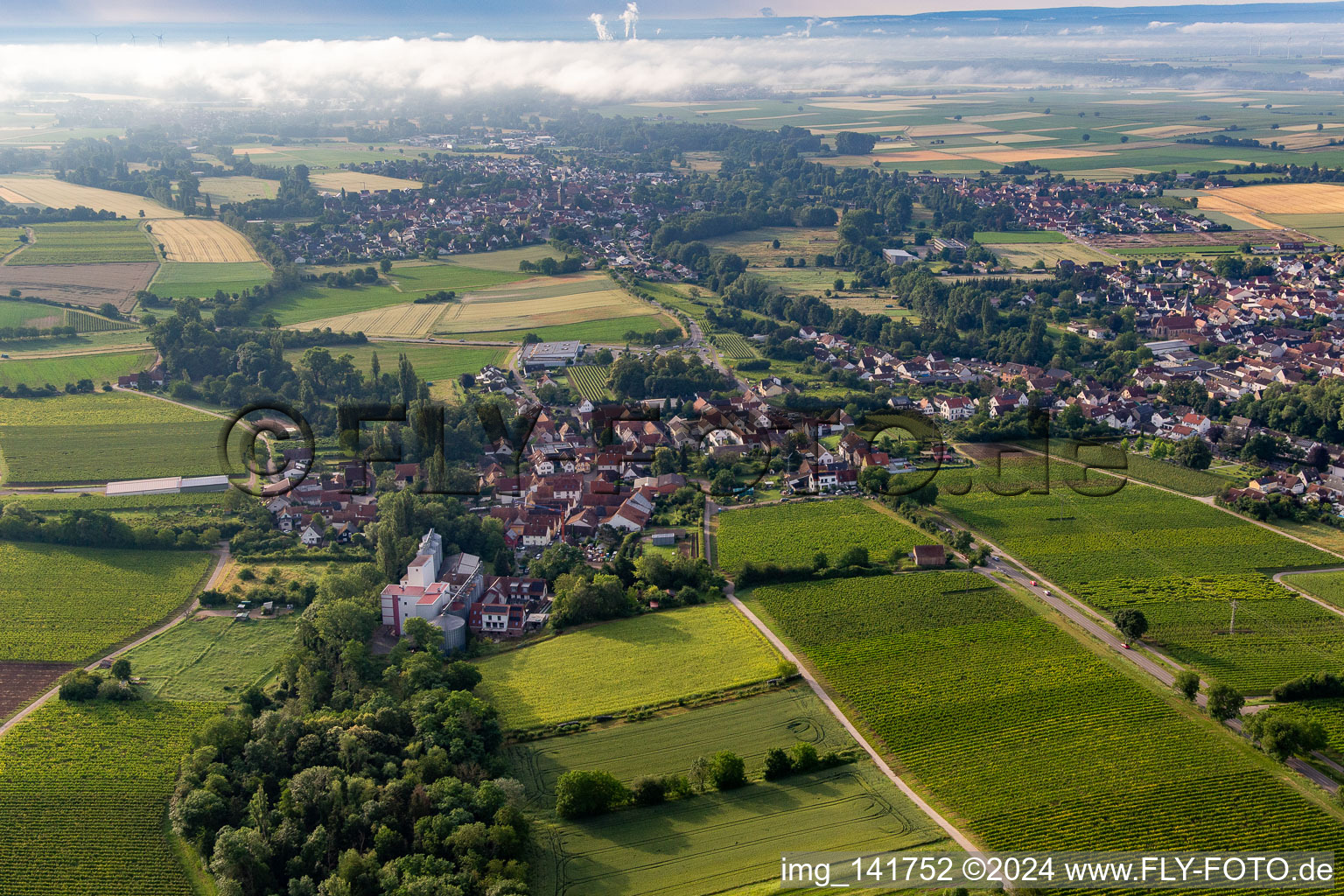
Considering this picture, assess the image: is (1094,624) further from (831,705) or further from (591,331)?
(591,331)

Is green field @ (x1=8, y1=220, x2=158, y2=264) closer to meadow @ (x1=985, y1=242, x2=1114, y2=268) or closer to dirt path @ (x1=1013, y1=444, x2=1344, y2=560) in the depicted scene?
dirt path @ (x1=1013, y1=444, x2=1344, y2=560)

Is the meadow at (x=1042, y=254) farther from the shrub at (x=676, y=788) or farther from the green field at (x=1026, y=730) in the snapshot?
the shrub at (x=676, y=788)

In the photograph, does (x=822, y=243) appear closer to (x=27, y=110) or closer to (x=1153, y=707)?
(x=1153, y=707)

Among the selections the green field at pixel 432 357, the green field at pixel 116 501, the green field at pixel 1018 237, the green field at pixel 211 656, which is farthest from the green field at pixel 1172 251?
Result: the green field at pixel 211 656

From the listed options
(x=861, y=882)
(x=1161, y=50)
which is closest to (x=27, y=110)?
(x=861, y=882)

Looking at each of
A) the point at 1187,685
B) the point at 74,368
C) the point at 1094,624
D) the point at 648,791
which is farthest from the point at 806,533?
the point at 74,368
